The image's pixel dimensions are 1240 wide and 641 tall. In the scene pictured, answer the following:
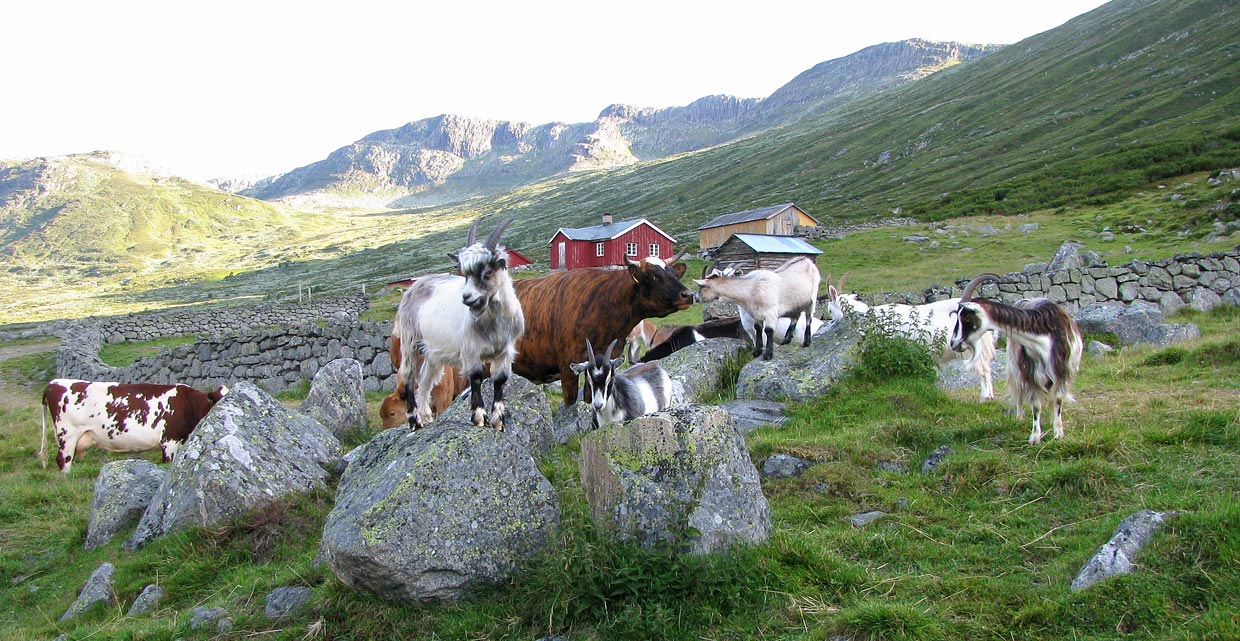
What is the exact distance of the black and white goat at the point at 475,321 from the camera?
6125 millimetres

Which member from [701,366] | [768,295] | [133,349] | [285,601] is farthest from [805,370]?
[133,349]

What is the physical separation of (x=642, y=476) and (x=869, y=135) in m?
135

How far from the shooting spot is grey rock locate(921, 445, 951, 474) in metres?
7.25

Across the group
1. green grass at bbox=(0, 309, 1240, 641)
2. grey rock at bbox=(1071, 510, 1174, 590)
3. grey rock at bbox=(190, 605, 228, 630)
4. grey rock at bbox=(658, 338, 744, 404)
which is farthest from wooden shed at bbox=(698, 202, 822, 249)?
grey rock at bbox=(190, 605, 228, 630)

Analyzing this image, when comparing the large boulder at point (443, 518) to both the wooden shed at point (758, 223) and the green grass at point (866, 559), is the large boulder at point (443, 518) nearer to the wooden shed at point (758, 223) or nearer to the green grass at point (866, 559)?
the green grass at point (866, 559)

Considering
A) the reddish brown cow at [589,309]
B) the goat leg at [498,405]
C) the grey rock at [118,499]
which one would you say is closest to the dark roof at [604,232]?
the reddish brown cow at [589,309]

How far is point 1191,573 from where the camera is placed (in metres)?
4.44

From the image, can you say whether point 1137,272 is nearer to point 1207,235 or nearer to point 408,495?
point 1207,235

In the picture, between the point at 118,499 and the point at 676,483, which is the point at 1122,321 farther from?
the point at 118,499

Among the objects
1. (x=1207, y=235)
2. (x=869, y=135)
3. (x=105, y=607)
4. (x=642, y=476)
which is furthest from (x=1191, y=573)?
(x=869, y=135)

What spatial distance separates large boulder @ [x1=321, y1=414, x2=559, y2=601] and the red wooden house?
195ft

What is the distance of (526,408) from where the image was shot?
8.23m

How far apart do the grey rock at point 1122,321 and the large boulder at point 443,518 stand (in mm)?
14513

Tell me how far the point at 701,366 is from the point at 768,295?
2.32 m
